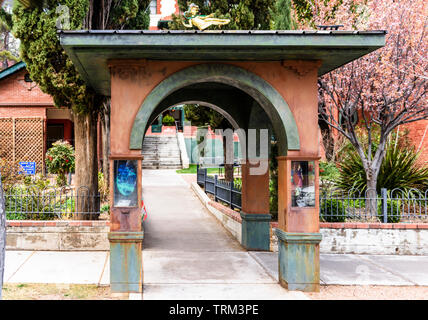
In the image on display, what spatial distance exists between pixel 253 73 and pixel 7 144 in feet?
51.0

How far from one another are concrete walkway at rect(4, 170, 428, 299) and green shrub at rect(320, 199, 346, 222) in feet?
2.84

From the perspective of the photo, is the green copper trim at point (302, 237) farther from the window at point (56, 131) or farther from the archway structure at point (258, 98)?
the window at point (56, 131)

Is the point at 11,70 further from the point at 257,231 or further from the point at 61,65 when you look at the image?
the point at 257,231

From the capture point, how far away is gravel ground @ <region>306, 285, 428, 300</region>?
609 centimetres

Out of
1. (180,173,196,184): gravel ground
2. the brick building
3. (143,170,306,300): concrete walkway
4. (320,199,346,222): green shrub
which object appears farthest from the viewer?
(180,173,196,184): gravel ground

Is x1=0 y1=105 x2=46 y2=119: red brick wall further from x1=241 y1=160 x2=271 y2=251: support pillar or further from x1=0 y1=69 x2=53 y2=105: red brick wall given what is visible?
x1=241 y1=160 x2=271 y2=251: support pillar

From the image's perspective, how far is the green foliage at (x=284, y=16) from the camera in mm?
15039

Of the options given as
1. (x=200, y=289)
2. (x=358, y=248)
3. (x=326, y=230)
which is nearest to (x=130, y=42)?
(x=200, y=289)

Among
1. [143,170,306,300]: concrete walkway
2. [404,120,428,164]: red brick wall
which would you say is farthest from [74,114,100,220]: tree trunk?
[404,120,428,164]: red brick wall

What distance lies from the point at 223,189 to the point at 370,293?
705 centimetres

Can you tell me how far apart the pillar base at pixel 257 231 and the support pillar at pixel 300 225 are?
252 centimetres

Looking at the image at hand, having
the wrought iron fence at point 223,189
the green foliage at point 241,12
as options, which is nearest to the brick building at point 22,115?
the wrought iron fence at point 223,189

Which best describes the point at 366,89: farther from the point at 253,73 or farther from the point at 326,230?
the point at 253,73

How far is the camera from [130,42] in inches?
220
